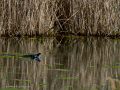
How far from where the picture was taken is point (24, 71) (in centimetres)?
381

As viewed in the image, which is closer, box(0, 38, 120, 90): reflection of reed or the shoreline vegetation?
box(0, 38, 120, 90): reflection of reed

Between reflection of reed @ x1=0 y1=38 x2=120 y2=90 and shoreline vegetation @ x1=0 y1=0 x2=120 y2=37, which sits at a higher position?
shoreline vegetation @ x1=0 y1=0 x2=120 y2=37

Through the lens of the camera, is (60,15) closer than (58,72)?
No

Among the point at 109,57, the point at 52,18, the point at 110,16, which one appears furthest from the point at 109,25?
the point at 109,57

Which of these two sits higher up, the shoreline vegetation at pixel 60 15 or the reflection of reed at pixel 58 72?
the shoreline vegetation at pixel 60 15

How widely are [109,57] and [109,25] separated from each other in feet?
15.0

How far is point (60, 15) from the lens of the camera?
9656 mm

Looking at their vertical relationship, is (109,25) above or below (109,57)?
above

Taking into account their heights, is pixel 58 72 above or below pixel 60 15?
below

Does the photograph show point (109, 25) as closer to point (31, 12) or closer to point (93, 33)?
point (93, 33)

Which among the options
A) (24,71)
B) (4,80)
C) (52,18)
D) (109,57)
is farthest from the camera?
(52,18)

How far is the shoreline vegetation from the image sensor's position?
8820 mm

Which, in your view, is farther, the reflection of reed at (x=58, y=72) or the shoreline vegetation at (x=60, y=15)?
the shoreline vegetation at (x=60, y=15)

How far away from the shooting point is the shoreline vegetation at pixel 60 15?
8820 millimetres
